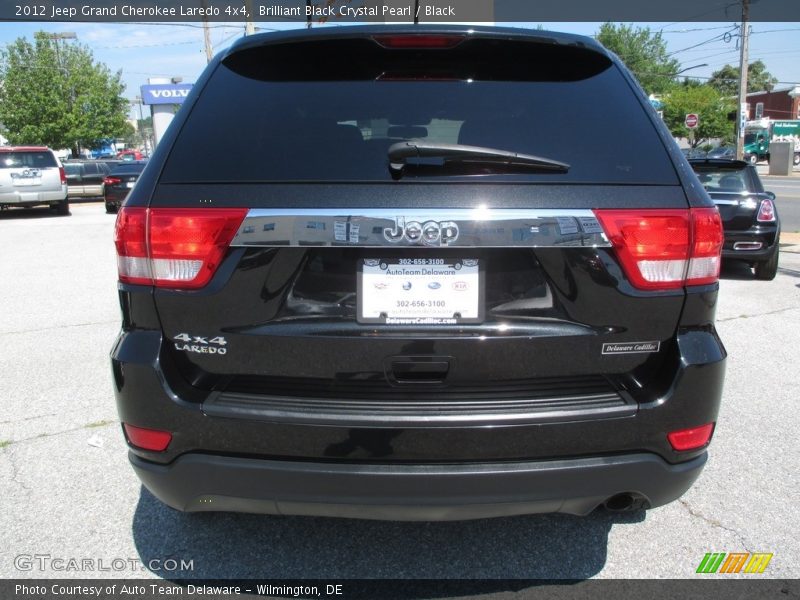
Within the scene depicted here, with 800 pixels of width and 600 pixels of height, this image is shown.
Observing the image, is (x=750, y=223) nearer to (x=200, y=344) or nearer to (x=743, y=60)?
(x=200, y=344)

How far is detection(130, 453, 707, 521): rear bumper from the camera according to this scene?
1.93 m

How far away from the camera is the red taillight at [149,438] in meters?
2.02

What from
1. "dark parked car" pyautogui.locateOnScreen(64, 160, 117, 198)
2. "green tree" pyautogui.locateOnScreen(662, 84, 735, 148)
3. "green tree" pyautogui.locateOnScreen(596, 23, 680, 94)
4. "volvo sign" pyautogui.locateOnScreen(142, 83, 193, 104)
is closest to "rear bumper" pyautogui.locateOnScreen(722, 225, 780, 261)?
"dark parked car" pyautogui.locateOnScreen(64, 160, 117, 198)

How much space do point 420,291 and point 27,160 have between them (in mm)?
18955

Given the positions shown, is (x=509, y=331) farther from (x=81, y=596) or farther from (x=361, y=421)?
(x=81, y=596)

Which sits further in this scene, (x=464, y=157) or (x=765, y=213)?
(x=765, y=213)

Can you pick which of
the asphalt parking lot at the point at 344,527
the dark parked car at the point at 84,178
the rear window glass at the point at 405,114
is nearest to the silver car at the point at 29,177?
the dark parked car at the point at 84,178

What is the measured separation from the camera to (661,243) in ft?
6.45

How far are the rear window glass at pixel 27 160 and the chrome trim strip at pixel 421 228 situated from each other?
1837 centimetres

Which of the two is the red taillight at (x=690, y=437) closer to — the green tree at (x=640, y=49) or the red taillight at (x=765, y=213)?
the red taillight at (x=765, y=213)

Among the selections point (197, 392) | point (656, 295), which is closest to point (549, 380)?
point (656, 295)

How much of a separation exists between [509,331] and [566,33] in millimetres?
1117

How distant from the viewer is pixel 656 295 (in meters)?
1.98

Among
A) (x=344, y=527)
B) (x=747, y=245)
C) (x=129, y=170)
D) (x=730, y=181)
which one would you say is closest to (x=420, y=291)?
(x=344, y=527)
